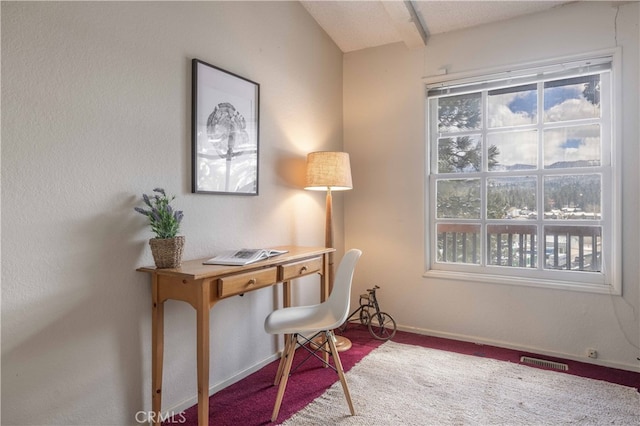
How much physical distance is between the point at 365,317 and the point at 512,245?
1.34 meters

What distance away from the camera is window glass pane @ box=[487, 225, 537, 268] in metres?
2.76

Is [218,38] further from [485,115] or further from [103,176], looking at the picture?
[485,115]

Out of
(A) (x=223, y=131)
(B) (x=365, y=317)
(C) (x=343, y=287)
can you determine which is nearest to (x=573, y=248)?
(B) (x=365, y=317)

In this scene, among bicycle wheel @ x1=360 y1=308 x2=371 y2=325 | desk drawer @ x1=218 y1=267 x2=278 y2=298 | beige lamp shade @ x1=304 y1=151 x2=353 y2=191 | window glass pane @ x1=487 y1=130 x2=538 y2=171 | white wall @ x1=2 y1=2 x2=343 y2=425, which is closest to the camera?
white wall @ x1=2 y1=2 x2=343 y2=425

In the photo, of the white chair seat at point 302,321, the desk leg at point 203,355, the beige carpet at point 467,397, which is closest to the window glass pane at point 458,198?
the beige carpet at point 467,397

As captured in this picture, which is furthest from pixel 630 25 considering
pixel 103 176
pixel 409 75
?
pixel 103 176

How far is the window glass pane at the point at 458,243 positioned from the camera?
9.76 feet

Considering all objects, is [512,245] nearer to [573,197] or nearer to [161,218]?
[573,197]

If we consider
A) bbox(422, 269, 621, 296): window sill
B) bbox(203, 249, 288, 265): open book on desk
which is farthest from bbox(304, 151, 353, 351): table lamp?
bbox(422, 269, 621, 296): window sill

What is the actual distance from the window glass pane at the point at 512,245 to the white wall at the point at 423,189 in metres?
0.22

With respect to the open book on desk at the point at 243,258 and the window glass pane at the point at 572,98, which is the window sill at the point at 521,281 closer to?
the window glass pane at the point at 572,98

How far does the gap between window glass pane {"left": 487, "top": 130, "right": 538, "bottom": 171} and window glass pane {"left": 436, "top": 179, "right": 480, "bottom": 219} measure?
0.73ft

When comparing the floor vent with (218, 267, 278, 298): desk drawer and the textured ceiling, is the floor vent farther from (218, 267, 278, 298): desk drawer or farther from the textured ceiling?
the textured ceiling

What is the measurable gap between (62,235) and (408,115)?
264 cm
